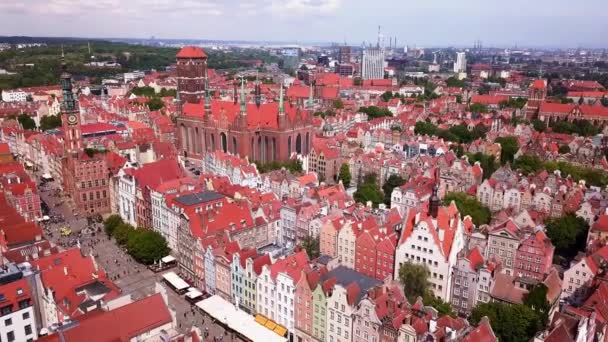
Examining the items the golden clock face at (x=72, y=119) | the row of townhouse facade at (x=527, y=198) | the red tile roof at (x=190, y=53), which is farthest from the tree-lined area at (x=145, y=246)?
the red tile roof at (x=190, y=53)

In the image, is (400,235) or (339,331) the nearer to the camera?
(339,331)

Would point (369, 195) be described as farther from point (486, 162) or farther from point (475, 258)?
point (486, 162)

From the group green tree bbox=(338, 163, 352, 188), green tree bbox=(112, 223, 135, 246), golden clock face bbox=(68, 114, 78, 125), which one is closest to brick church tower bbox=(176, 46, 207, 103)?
golden clock face bbox=(68, 114, 78, 125)

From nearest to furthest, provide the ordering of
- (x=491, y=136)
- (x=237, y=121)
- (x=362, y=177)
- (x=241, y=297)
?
1. (x=241, y=297)
2. (x=362, y=177)
3. (x=237, y=121)
4. (x=491, y=136)

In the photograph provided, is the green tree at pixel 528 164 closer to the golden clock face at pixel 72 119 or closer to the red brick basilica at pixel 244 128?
the red brick basilica at pixel 244 128

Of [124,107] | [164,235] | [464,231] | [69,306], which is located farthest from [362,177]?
[124,107]

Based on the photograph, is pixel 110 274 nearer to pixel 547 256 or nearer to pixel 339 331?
pixel 339 331
